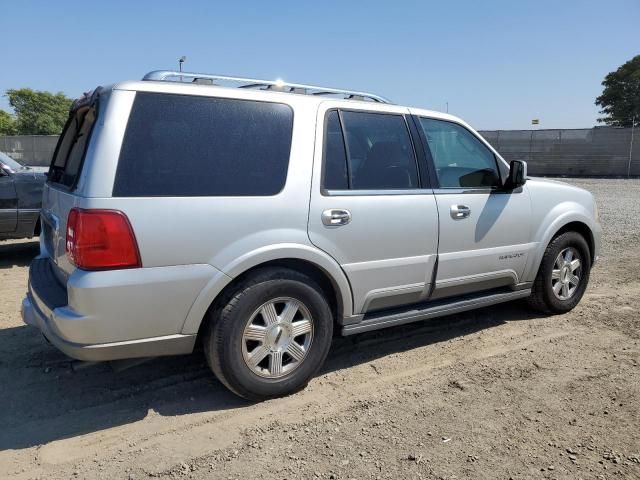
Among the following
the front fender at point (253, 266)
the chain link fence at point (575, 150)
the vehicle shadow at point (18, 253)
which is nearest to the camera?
the front fender at point (253, 266)

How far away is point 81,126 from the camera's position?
11.2 ft

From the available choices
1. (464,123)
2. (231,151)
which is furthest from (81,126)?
(464,123)

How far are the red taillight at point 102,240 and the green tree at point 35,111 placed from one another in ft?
235

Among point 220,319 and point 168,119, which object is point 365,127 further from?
point 220,319

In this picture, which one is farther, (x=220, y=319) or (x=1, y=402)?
(x=1, y=402)

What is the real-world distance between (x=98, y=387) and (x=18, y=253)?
18.4 ft

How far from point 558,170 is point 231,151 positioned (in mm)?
27249

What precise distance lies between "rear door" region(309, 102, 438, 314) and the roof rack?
0.74ft

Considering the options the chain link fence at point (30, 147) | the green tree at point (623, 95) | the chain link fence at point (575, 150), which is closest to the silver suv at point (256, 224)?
the chain link fence at point (575, 150)

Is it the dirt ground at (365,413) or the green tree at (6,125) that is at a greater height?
the green tree at (6,125)

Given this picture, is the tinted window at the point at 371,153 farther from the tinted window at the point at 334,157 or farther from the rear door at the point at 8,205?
the rear door at the point at 8,205

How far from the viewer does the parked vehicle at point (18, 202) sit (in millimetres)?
7055

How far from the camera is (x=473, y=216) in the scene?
4.27 m

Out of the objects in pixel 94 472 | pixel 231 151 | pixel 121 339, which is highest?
pixel 231 151
